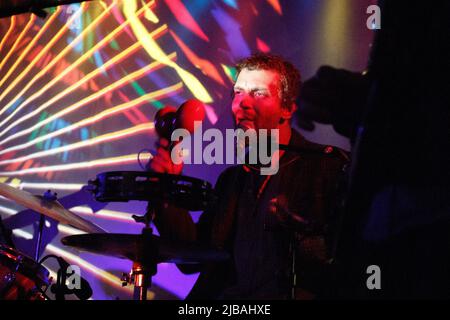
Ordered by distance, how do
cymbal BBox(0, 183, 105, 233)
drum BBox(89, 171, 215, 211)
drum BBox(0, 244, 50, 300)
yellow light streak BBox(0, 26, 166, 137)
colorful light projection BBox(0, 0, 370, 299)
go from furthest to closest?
yellow light streak BBox(0, 26, 166, 137) → colorful light projection BBox(0, 0, 370, 299) → cymbal BBox(0, 183, 105, 233) → drum BBox(0, 244, 50, 300) → drum BBox(89, 171, 215, 211)

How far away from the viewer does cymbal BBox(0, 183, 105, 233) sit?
207 centimetres

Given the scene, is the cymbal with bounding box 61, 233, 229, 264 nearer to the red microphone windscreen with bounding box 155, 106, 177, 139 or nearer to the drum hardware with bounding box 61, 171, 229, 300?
the drum hardware with bounding box 61, 171, 229, 300

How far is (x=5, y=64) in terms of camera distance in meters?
3.13

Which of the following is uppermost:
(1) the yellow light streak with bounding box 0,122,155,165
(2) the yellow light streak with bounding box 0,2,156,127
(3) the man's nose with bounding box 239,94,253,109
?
(2) the yellow light streak with bounding box 0,2,156,127

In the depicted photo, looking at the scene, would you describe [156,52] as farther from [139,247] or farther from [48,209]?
[139,247]

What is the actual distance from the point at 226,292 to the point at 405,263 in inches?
42.7

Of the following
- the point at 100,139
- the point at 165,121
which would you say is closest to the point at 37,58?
the point at 100,139

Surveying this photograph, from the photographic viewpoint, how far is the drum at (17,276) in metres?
1.89

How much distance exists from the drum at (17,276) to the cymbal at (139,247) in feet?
1.04

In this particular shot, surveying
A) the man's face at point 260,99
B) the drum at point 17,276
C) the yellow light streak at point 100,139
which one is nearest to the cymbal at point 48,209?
the drum at point 17,276

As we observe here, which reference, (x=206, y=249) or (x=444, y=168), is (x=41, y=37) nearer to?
(x=206, y=249)

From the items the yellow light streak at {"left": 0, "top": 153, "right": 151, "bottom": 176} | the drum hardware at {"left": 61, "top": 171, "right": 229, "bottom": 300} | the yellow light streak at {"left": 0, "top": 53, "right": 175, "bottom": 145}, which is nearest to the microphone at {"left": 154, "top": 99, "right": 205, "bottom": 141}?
the yellow light streak at {"left": 0, "top": 153, "right": 151, "bottom": 176}

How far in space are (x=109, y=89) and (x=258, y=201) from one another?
1017 mm
